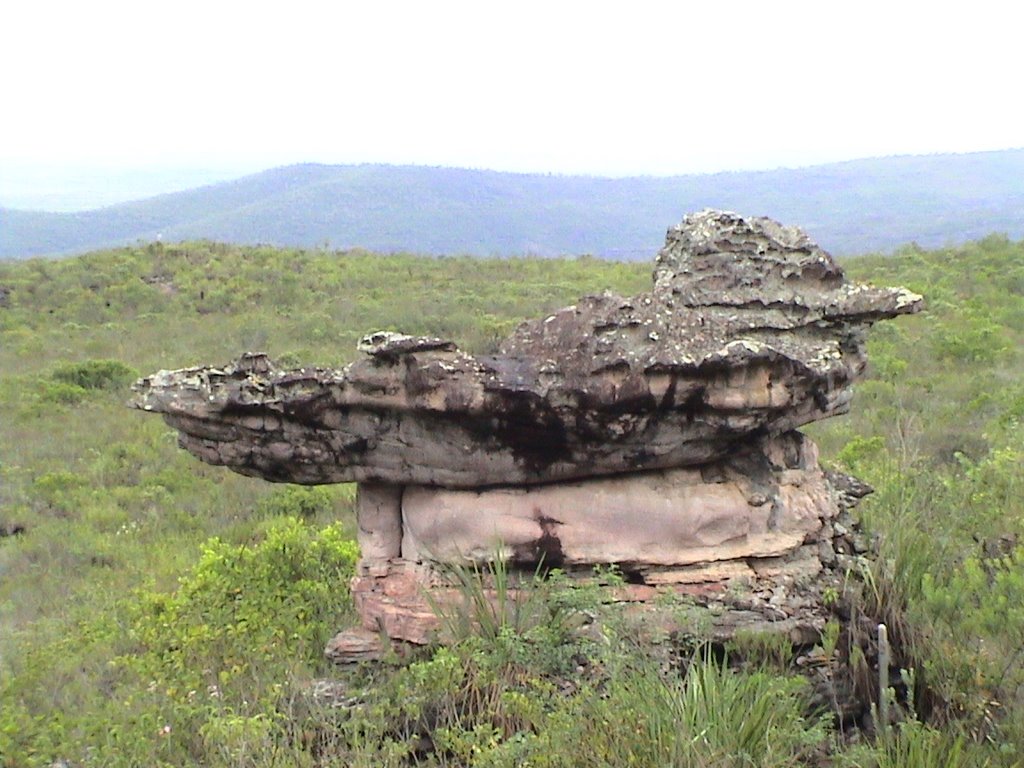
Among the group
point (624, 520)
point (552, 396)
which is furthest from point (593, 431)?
point (624, 520)

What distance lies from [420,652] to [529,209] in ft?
405

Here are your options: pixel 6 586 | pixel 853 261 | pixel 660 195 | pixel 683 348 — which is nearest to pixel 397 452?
pixel 683 348

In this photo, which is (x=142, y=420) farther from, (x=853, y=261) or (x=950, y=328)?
(x=853, y=261)

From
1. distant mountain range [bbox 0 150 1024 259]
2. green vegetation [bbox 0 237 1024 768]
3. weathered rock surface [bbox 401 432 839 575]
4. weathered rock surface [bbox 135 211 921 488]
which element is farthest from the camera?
distant mountain range [bbox 0 150 1024 259]

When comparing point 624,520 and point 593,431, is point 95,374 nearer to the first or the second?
point 624,520

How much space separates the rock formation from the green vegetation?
1.45 feet

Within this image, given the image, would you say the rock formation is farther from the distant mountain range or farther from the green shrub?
the distant mountain range

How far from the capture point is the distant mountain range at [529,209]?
97.1 m

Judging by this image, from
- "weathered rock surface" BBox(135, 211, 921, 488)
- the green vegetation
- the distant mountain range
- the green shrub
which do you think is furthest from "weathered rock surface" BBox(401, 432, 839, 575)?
the distant mountain range

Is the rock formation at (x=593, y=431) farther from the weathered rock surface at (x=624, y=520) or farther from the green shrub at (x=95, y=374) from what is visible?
the green shrub at (x=95, y=374)

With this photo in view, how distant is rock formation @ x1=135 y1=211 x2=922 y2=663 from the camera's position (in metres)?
4.89

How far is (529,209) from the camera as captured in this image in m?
126

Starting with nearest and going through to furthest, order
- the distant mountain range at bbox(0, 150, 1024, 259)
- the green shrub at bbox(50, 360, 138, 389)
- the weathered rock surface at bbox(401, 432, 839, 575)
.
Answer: the weathered rock surface at bbox(401, 432, 839, 575), the green shrub at bbox(50, 360, 138, 389), the distant mountain range at bbox(0, 150, 1024, 259)

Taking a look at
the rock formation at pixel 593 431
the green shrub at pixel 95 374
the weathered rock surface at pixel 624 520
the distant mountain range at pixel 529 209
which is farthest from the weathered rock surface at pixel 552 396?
the distant mountain range at pixel 529 209
